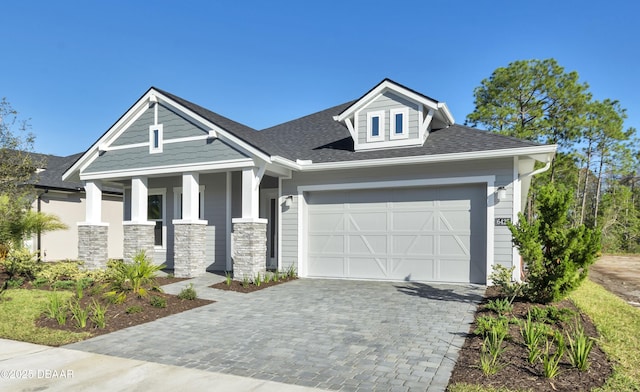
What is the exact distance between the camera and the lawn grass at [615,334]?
4289mm

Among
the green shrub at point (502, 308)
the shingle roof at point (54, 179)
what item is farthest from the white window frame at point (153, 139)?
the green shrub at point (502, 308)

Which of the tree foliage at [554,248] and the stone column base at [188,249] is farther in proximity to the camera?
the stone column base at [188,249]

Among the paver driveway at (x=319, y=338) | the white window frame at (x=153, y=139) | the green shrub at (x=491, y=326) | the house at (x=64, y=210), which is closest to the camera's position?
the paver driveway at (x=319, y=338)

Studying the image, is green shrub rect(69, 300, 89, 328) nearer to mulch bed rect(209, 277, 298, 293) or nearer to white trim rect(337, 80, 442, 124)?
mulch bed rect(209, 277, 298, 293)

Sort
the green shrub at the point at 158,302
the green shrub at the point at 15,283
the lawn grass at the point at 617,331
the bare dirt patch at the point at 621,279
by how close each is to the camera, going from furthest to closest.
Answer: the bare dirt patch at the point at 621,279 < the green shrub at the point at 15,283 < the green shrub at the point at 158,302 < the lawn grass at the point at 617,331

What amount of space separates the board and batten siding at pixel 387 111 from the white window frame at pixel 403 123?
0.07m

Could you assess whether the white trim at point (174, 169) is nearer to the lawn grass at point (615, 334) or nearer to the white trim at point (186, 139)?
the white trim at point (186, 139)

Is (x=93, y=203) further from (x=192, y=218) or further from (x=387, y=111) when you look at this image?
(x=387, y=111)

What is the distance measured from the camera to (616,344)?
5777mm

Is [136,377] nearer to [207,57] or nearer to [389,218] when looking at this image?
[389,218]

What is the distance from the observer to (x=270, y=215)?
1376 centimetres

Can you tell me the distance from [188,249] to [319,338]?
267 inches

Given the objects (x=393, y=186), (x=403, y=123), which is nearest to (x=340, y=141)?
(x=403, y=123)

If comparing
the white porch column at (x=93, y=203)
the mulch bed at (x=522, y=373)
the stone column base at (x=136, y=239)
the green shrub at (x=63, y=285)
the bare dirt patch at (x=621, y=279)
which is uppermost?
the white porch column at (x=93, y=203)
